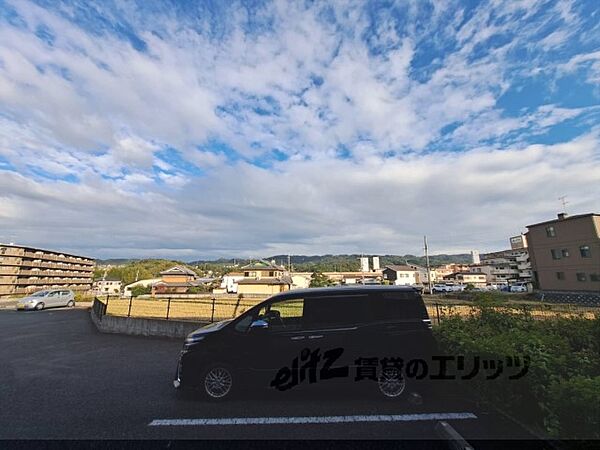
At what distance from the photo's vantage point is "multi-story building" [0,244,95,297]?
58156 millimetres

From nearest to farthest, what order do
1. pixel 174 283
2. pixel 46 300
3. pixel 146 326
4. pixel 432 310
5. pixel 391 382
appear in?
pixel 391 382
pixel 146 326
pixel 432 310
pixel 46 300
pixel 174 283

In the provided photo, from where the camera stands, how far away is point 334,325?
4.93 m

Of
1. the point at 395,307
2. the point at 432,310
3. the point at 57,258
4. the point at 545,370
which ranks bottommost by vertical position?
the point at 545,370

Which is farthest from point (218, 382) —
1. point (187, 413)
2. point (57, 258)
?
point (57, 258)

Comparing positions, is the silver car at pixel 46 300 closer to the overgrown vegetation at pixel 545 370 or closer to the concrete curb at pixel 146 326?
the concrete curb at pixel 146 326

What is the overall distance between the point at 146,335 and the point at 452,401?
9913 mm

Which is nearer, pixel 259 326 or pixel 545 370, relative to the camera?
pixel 545 370

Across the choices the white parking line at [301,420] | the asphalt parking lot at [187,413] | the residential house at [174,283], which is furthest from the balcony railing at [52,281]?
the white parking line at [301,420]

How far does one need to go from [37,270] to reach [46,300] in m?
60.5

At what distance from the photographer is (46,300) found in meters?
21.7

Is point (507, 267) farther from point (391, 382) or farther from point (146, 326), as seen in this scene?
point (391, 382)

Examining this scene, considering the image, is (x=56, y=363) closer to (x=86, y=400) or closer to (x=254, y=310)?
(x=86, y=400)

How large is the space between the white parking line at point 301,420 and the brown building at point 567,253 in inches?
1446

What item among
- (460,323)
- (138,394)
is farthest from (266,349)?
(460,323)
